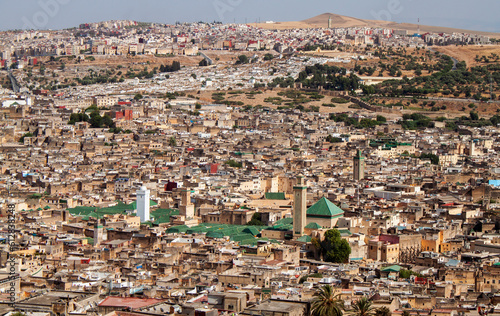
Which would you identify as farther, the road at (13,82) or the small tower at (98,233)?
the road at (13,82)

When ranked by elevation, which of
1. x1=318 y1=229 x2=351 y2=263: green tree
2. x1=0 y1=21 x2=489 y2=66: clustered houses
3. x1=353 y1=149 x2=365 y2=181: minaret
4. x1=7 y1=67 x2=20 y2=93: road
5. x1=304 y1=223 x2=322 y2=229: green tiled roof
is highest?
x1=0 y1=21 x2=489 y2=66: clustered houses

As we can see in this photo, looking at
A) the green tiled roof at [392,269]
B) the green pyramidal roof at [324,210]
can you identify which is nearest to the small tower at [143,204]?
the green pyramidal roof at [324,210]

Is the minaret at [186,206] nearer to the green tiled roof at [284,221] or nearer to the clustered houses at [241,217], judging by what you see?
the clustered houses at [241,217]

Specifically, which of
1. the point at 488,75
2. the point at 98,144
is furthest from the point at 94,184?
the point at 488,75

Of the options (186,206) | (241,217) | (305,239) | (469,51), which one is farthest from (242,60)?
(305,239)

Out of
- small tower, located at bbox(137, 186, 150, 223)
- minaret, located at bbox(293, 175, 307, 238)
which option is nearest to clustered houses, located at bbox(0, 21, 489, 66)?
small tower, located at bbox(137, 186, 150, 223)

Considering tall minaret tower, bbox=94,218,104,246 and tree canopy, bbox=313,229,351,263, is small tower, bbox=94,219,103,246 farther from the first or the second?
tree canopy, bbox=313,229,351,263

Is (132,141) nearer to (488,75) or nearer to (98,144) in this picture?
(98,144)
